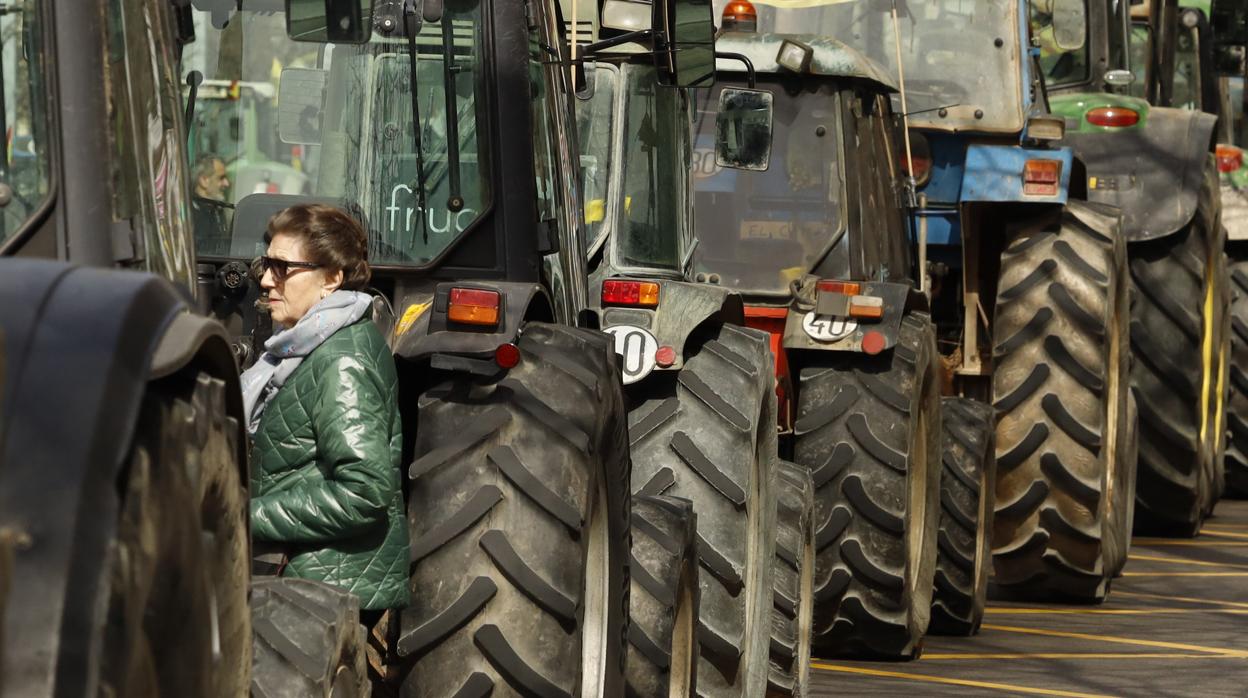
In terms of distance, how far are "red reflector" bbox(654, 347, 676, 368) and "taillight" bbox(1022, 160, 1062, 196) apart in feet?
11.4

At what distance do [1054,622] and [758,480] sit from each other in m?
3.16

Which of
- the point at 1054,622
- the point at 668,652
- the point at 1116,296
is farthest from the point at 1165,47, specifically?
the point at 668,652

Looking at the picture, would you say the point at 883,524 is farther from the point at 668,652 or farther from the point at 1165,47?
the point at 1165,47

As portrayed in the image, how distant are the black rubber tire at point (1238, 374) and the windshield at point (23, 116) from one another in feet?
35.7

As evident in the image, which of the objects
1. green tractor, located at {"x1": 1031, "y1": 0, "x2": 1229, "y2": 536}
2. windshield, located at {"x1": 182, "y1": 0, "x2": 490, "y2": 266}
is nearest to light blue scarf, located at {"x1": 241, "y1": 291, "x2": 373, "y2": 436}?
windshield, located at {"x1": 182, "y1": 0, "x2": 490, "y2": 266}

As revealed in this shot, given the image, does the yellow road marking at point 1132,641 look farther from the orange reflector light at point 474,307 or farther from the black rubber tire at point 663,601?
the orange reflector light at point 474,307

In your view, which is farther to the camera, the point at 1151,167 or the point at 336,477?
the point at 1151,167

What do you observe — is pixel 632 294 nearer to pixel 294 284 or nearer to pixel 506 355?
pixel 506 355

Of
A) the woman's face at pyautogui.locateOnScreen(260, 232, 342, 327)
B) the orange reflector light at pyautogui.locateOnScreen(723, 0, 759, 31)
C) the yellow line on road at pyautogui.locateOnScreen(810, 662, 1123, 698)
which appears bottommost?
the yellow line on road at pyautogui.locateOnScreen(810, 662, 1123, 698)

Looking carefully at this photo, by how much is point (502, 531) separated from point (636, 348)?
7.34ft

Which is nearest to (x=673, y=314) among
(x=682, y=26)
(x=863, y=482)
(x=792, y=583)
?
(x=792, y=583)

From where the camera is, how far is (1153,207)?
10945 mm

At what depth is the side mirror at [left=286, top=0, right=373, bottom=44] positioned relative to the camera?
14.7 feet

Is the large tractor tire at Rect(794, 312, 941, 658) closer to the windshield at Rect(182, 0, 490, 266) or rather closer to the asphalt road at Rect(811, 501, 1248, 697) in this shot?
the asphalt road at Rect(811, 501, 1248, 697)
